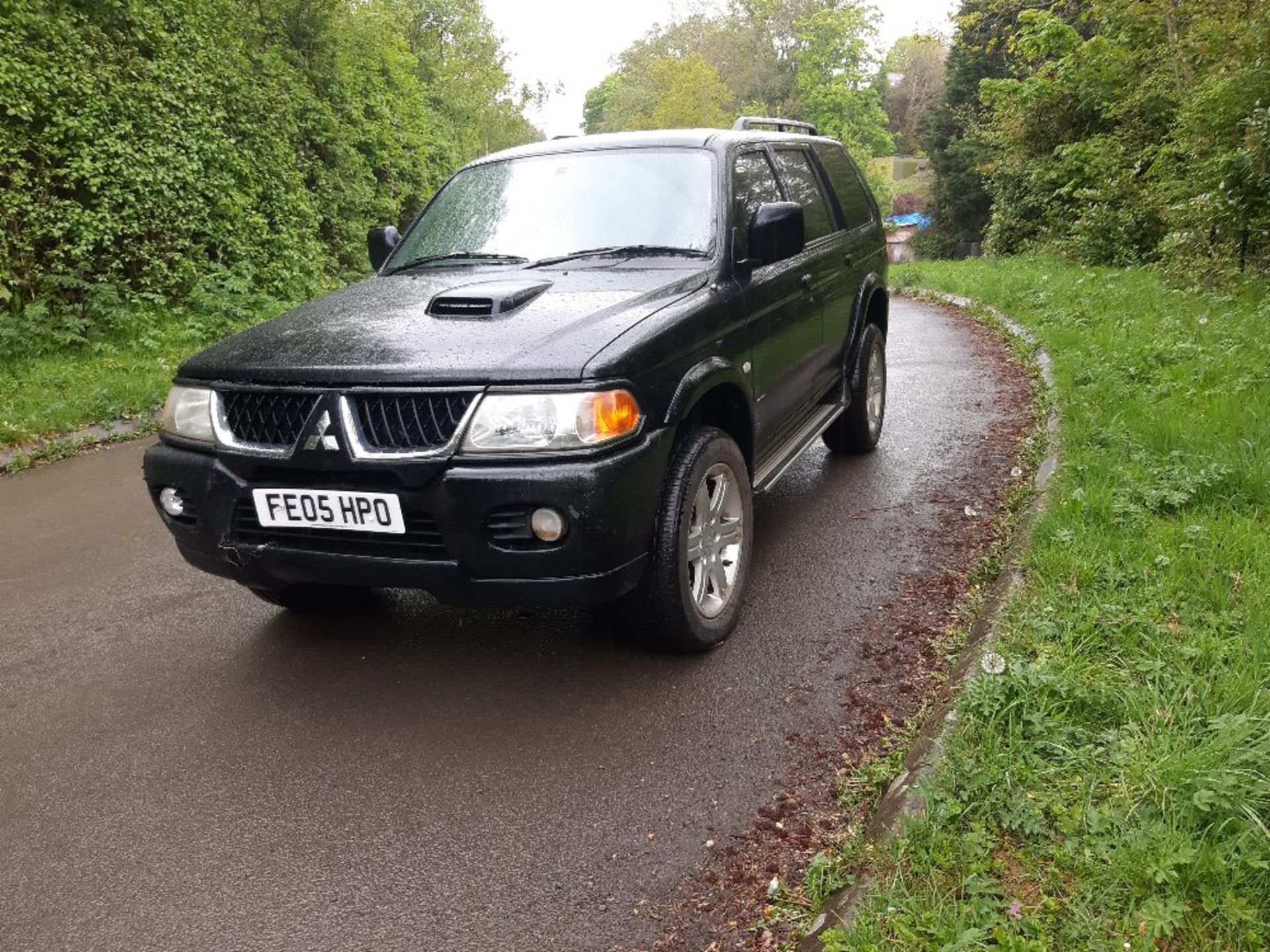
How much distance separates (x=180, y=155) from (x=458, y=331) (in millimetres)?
9099

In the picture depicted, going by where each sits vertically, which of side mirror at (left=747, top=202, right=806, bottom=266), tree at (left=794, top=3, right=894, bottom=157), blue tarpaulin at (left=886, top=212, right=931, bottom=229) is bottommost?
blue tarpaulin at (left=886, top=212, right=931, bottom=229)

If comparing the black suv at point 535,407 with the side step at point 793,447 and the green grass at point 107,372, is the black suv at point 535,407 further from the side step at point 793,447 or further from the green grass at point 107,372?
the green grass at point 107,372

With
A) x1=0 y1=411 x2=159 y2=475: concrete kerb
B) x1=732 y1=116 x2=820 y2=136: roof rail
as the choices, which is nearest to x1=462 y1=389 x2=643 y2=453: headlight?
x1=732 y1=116 x2=820 y2=136: roof rail

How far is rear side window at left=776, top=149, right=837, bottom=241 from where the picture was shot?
4852 mm

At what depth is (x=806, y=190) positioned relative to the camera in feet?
16.7

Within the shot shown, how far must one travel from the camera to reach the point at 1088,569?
3.52 metres

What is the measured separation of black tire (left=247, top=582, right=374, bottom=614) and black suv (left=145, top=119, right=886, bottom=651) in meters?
0.01

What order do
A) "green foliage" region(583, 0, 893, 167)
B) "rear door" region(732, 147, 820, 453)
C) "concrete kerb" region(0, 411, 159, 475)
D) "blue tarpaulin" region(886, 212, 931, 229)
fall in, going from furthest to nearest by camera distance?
"green foliage" region(583, 0, 893, 167)
"blue tarpaulin" region(886, 212, 931, 229)
"concrete kerb" region(0, 411, 159, 475)
"rear door" region(732, 147, 820, 453)

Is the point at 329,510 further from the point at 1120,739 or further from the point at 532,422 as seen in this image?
the point at 1120,739

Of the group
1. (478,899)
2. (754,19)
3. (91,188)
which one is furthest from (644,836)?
(754,19)

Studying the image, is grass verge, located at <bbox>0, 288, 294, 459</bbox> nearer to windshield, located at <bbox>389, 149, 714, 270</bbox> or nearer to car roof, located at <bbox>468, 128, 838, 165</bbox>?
windshield, located at <bbox>389, 149, 714, 270</bbox>

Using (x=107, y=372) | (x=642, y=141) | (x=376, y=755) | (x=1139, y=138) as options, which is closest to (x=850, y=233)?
(x=642, y=141)

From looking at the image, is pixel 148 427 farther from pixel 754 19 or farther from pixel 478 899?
pixel 754 19

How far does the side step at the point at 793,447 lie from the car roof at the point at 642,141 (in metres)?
1.37
